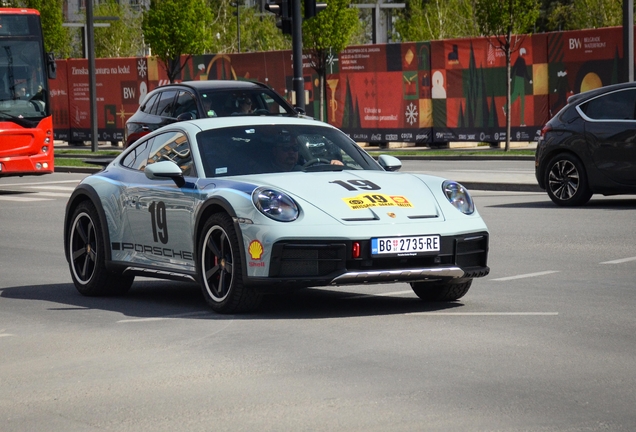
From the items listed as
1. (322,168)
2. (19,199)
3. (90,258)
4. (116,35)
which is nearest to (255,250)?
(322,168)

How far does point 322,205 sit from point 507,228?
682cm

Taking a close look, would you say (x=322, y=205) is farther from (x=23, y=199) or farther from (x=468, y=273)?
(x=23, y=199)

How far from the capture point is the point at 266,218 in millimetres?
8406

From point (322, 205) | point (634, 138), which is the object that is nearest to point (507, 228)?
point (634, 138)

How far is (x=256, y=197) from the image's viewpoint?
336 inches

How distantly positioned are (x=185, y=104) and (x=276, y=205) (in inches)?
502

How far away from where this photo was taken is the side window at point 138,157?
10141 mm

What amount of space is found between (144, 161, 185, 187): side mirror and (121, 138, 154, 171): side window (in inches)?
28.6

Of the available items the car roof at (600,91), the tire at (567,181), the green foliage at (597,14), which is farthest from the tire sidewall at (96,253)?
the green foliage at (597,14)

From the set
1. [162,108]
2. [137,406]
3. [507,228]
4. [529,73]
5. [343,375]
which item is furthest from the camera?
[529,73]

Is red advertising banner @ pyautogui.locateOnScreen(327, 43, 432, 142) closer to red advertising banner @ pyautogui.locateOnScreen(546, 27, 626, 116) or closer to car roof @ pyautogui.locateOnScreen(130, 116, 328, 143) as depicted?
red advertising banner @ pyautogui.locateOnScreen(546, 27, 626, 116)

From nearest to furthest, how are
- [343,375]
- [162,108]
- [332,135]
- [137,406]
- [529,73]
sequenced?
[137,406] → [343,375] → [332,135] → [162,108] → [529,73]

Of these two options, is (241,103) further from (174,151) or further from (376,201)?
(376,201)

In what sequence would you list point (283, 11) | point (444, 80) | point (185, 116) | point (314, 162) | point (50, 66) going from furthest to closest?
1. point (444, 80)
2. point (50, 66)
3. point (283, 11)
4. point (185, 116)
5. point (314, 162)
